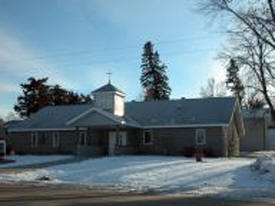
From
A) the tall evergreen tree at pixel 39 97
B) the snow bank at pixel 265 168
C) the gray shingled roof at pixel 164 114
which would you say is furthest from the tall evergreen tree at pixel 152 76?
the snow bank at pixel 265 168

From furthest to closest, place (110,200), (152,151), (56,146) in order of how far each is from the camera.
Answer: (56,146)
(152,151)
(110,200)

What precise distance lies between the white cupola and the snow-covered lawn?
42.5ft

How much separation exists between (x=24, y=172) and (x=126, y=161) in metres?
8.83

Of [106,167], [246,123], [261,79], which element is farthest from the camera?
[246,123]

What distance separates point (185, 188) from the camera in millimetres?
29031

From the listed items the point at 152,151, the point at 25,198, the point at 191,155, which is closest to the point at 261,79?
the point at 191,155

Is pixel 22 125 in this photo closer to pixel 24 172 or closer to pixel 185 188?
pixel 24 172

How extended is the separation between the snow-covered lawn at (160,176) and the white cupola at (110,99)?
13.0 m

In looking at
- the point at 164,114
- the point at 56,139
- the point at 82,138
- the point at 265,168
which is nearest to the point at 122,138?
the point at 82,138

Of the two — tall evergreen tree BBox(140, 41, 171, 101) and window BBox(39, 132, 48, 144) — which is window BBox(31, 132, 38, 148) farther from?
tall evergreen tree BBox(140, 41, 171, 101)

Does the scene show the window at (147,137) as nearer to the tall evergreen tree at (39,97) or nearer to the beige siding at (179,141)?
the beige siding at (179,141)

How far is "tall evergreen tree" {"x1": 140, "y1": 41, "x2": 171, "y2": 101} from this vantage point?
9712 centimetres

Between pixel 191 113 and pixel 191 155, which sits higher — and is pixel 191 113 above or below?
above

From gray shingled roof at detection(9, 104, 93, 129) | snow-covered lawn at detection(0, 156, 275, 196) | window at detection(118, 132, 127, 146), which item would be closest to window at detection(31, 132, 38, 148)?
gray shingled roof at detection(9, 104, 93, 129)
